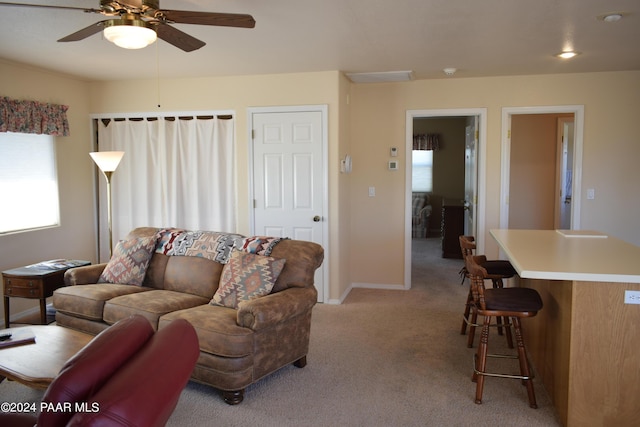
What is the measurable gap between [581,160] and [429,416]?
3.72m

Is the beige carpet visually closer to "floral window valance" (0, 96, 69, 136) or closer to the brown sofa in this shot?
the brown sofa

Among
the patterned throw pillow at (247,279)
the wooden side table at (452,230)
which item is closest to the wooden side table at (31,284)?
the patterned throw pillow at (247,279)

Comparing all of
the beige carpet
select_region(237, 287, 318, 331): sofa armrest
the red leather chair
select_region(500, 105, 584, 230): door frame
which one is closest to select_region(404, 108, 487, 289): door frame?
select_region(500, 105, 584, 230): door frame

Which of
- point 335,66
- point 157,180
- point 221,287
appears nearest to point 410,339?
point 221,287

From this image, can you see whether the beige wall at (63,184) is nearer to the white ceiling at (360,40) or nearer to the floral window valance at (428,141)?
the white ceiling at (360,40)

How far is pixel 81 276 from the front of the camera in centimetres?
420

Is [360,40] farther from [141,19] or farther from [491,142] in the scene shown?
[491,142]

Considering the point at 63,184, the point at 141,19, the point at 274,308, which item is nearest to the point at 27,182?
the point at 63,184

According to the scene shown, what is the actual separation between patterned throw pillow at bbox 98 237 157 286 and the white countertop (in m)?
2.80

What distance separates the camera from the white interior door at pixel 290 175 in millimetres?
5250

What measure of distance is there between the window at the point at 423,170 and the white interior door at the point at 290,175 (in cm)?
575

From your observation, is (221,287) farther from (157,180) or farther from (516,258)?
(157,180)

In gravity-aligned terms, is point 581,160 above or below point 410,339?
above

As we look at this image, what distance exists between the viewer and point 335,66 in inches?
194
